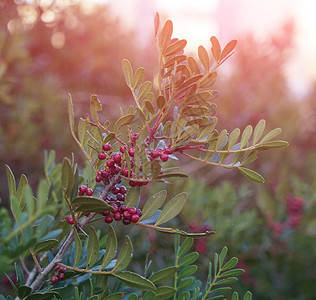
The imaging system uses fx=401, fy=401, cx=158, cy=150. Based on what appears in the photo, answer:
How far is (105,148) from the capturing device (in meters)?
0.59

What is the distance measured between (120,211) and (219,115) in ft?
6.77

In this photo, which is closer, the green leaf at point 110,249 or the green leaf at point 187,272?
the green leaf at point 110,249

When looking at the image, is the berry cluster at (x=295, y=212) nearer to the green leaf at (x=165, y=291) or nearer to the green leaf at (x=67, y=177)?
the green leaf at (x=165, y=291)

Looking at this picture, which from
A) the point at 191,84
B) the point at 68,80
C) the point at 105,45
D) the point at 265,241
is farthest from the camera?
the point at 105,45

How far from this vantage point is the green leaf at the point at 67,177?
1.64 feet

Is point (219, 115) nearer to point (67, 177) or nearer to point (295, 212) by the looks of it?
point (295, 212)

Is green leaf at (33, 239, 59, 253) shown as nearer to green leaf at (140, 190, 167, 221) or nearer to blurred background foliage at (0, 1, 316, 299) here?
green leaf at (140, 190, 167, 221)

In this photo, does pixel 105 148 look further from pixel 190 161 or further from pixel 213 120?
pixel 190 161

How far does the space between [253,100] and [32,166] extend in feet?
4.65

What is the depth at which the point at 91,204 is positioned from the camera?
513mm

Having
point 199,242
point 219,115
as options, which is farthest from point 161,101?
point 219,115

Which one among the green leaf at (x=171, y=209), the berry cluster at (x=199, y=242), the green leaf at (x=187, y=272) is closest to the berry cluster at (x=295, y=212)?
the berry cluster at (x=199, y=242)

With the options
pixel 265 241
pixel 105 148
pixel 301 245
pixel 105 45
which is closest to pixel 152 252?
pixel 265 241

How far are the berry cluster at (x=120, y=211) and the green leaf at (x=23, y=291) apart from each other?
141 mm
